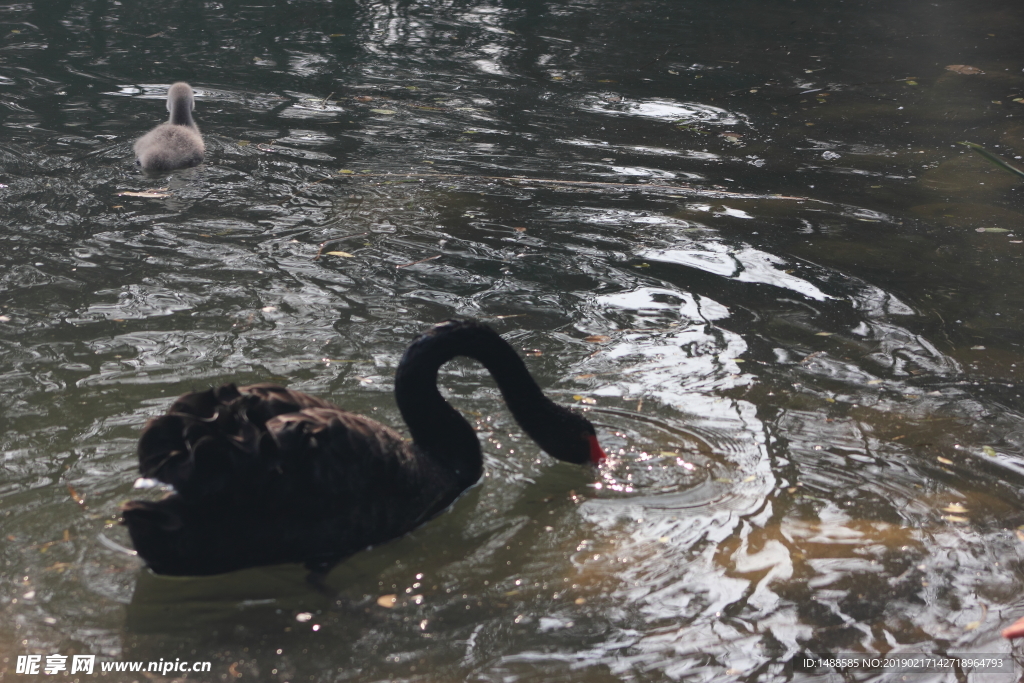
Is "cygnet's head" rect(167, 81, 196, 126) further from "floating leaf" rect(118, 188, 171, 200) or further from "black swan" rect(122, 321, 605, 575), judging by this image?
"black swan" rect(122, 321, 605, 575)

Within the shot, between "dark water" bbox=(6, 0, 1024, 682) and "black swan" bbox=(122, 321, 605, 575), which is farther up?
"black swan" bbox=(122, 321, 605, 575)

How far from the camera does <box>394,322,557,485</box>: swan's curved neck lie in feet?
11.1

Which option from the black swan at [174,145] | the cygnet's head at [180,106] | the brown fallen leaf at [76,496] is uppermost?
the cygnet's head at [180,106]

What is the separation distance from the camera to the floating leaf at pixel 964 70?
33.0 ft

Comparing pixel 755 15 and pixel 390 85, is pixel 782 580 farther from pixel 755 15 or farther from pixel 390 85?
pixel 755 15

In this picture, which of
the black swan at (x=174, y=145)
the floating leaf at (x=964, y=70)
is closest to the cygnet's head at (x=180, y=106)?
the black swan at (x=174, y=145)

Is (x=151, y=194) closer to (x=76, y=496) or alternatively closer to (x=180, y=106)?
(x=180, y=106)

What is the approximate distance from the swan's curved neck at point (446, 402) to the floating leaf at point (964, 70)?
8.28 meters

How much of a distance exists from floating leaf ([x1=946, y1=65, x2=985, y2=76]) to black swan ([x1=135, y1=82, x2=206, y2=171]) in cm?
723

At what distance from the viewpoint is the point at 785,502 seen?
A: 11.3ft

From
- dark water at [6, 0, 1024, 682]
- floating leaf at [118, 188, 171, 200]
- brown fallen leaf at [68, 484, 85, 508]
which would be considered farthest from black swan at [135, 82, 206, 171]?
brown fallen leaf at [68, 484, 85, 508]

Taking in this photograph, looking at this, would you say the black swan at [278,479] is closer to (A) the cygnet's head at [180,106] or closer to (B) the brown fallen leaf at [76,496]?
(B) the brown fallen leaf at [76,496]

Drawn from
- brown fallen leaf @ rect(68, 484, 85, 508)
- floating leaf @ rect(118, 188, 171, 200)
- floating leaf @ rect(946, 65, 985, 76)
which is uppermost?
floating leaf @ rect(946, 65, 985, 76)

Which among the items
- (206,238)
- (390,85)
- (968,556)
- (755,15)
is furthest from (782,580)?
(755,15)
